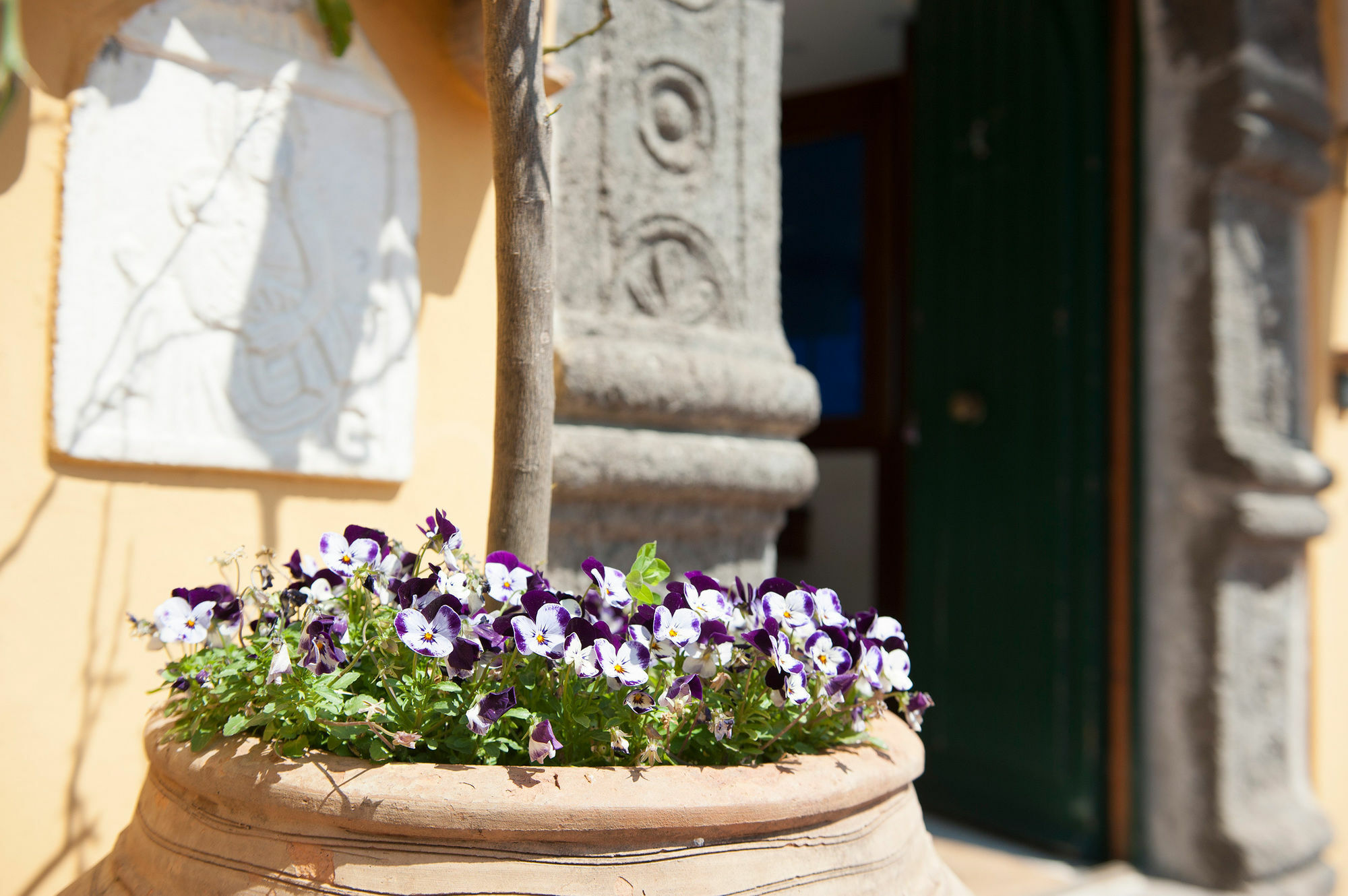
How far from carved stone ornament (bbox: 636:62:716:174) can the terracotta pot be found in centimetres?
131

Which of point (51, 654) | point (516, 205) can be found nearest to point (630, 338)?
point (516, 205)

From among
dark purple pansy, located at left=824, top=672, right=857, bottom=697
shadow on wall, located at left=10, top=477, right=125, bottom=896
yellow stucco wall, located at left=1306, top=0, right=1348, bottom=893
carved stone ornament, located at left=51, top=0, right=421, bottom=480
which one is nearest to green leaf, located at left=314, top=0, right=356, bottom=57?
carved stone ornament, located at left=51, top=0, right=421, bottom=480

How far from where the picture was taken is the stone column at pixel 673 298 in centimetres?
162

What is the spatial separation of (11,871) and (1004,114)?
3.35m

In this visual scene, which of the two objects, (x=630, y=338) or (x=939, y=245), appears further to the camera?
(x=939, y=245)

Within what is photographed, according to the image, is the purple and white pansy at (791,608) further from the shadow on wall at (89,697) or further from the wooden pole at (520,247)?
the shadow on wall at (89,697)

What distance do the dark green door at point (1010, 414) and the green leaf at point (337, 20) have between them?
236 centimetres

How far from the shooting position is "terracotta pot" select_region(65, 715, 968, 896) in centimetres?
66

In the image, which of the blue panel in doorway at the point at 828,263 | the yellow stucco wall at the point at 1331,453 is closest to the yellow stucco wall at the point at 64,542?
the yellow stucco wall at the point at 1331,453

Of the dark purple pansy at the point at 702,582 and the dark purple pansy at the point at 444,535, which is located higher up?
the dark purple pansy at the point at 444,535

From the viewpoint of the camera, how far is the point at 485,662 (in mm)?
792

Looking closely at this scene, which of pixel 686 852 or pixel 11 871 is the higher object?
pixel 686 852

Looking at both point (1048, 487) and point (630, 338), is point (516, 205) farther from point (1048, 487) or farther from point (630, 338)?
point (1048, 487)

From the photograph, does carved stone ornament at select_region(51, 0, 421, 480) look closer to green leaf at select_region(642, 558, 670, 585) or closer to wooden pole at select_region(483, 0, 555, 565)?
wooden pole at select_region(483, 0, 555, 565)
